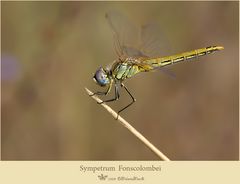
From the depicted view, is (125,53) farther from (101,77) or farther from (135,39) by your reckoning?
(101,77)

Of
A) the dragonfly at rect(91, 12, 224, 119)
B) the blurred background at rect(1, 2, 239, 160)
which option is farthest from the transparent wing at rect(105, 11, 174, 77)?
the blurred background at rect(1, 2, 239, 160)

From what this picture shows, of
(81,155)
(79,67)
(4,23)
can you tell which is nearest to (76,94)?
(79,67)

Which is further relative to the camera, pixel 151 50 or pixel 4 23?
pixel 4 23

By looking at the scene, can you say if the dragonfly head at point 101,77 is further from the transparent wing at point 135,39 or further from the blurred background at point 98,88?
the blurred background at point 98,88

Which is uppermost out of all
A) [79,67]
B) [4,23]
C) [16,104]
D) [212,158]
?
[4,23]

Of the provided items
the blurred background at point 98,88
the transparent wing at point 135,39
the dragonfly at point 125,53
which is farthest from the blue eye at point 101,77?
the blurred background at point 98,88

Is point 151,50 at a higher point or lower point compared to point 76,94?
higher

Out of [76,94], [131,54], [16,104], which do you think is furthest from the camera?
[76,94]

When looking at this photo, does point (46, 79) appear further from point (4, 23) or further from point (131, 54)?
point (131, 54)
